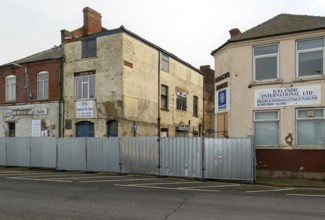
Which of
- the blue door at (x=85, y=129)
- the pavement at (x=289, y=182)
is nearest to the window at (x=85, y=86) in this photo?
the blue door at (x=85, y=129)

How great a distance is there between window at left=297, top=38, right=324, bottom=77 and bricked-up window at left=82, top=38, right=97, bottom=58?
1463cm

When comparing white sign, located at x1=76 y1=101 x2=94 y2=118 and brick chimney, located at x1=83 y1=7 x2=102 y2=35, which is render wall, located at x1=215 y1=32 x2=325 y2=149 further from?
brick chimney, located at x1=83 y1=7 x2=102 y2=35

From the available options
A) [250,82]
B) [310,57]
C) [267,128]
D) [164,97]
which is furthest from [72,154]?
[310,57]

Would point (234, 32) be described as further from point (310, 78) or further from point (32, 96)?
point (32, 96)

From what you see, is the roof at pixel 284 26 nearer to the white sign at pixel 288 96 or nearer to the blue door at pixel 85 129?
the white sign at pixel 288 96

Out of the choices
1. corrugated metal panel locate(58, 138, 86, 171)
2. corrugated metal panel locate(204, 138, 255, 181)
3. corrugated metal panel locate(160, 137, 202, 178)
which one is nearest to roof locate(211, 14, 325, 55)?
corrugated metal panel locate(204, 138, 255, 181)

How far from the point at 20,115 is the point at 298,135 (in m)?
21.3

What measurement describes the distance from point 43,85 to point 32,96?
48.8 inches

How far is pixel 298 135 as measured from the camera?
17859 mm

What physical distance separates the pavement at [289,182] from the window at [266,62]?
4.90m

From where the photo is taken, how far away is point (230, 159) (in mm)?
16516

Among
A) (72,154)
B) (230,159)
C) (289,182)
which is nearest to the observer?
(289,182)

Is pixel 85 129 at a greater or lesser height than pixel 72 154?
greater

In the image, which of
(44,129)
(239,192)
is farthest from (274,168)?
(44,129)
